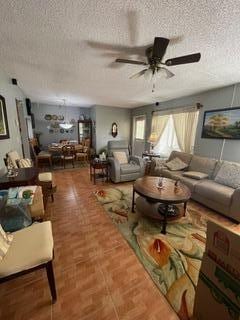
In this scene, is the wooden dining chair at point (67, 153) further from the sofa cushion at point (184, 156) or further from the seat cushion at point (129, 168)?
the sofa cushion at point (184, 156)

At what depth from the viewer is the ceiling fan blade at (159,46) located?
4.68 ft

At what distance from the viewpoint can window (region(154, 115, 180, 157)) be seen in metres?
4.65

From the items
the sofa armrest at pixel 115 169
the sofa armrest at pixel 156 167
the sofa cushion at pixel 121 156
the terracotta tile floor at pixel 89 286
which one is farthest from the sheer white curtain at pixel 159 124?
the terracotta tile floor at pixel 89 286

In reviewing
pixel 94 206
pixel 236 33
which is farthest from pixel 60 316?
pixel 236 33

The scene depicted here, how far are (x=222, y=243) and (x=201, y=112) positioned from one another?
11.6ft

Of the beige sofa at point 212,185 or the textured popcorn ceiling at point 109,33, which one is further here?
the beige sofa at point 212,185

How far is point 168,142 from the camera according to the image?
4.89 metres

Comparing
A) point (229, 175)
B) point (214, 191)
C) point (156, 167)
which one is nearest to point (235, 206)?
point (214, 191)

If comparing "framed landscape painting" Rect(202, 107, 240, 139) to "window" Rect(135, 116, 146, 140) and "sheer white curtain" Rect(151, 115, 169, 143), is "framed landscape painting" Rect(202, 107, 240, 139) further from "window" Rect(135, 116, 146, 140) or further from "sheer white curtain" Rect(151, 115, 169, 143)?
"window" Rect(135, 116, 146, 140)

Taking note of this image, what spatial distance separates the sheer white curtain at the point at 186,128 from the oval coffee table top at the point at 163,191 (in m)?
1.87

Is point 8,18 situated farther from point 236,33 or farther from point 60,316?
point 60,316

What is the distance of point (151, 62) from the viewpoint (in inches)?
70.6

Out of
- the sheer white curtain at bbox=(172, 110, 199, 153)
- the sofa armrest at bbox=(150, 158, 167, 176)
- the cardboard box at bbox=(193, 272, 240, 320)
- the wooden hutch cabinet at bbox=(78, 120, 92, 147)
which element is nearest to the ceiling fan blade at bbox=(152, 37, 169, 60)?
the cardboard box at bbox=(193, 272, 240, 320)

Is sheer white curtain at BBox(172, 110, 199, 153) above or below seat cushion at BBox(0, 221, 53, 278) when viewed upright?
above
